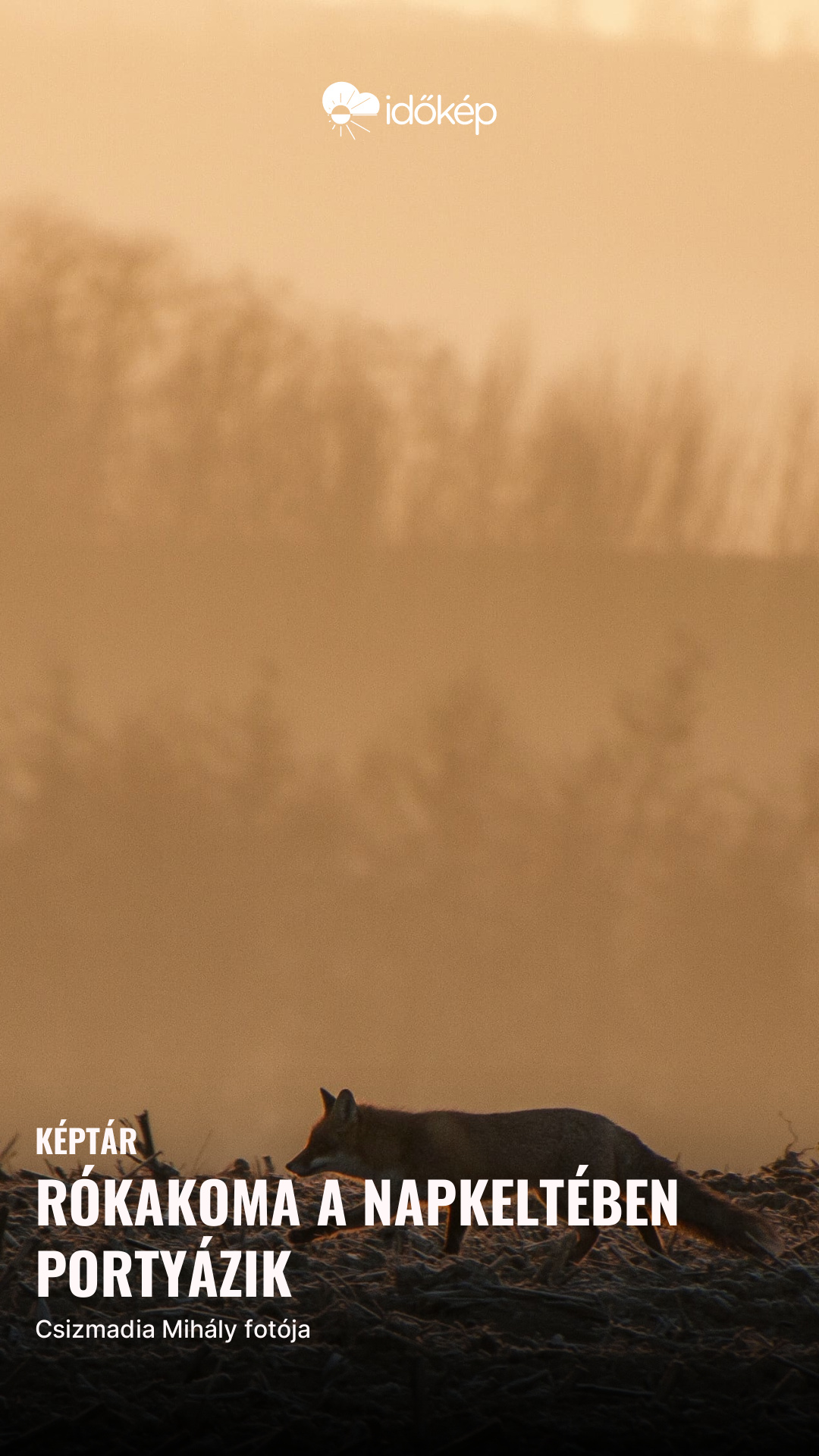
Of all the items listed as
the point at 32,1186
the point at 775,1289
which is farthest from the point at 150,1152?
the point at 775,1289

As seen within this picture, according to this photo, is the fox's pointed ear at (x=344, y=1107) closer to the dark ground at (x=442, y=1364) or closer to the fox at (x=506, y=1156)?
the fox at (x=506, y=1156)

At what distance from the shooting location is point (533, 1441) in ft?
12.0

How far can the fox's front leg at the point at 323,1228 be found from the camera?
5.33 m

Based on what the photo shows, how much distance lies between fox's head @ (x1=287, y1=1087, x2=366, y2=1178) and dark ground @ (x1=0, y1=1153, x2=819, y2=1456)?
125 cm

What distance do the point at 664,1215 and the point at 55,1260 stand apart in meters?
2.55

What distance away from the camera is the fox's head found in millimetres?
6570

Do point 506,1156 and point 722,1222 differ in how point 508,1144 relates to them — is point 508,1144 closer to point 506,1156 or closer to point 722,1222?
point 506,1156

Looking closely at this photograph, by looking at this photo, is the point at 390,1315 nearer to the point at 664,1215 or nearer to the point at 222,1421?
the point at 222,1421

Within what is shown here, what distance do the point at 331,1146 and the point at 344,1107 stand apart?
0.64 ft

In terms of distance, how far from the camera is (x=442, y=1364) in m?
4.12

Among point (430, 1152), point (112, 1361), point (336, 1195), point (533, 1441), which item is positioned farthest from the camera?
point (430, 1152)

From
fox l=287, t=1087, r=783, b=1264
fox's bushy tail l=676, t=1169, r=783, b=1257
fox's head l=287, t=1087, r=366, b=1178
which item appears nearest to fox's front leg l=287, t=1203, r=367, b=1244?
fox l=287, t=1087, r=783, b=1264

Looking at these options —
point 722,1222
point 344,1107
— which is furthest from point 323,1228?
point 722,1222

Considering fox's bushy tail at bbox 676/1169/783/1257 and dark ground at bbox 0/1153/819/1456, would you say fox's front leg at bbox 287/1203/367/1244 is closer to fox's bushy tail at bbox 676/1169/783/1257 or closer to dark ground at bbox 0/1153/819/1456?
dark ground at bbox 0/1153/819/1456
